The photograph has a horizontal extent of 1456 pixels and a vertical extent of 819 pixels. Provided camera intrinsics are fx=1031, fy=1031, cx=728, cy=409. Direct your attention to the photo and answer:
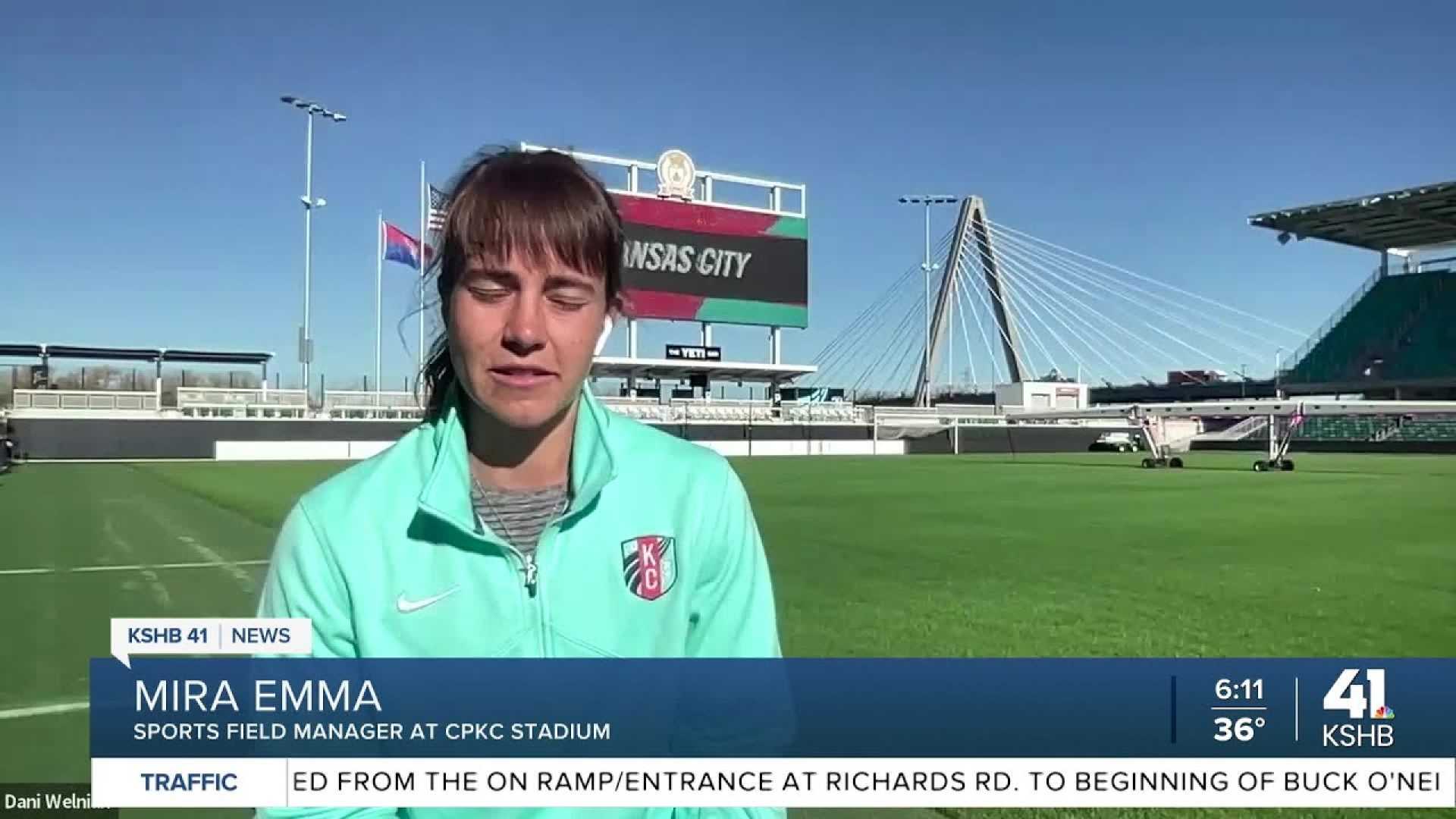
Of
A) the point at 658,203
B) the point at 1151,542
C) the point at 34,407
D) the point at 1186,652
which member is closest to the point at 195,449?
the point at 34,407

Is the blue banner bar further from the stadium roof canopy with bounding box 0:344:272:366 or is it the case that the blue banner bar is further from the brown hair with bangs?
the stadium roof canopy with bounding box 0:344:272:366

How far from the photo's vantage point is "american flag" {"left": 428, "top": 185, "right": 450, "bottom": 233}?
5.24 ft

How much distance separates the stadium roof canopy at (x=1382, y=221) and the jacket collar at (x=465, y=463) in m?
62.2

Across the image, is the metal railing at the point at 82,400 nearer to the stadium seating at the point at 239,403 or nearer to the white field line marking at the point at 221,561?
the stadium seating at the point at 239,403

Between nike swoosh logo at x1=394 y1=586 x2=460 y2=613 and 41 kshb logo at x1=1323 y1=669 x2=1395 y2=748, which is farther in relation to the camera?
41 kshb logo at x1=1323 y1=669 x2=1395 y2=748

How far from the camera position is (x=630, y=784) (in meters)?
1.80

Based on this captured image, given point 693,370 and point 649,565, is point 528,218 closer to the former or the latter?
point 649,565

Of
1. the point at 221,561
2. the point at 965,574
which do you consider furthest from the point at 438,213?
the point at 221,561

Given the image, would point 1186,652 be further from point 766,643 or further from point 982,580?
point 766,643

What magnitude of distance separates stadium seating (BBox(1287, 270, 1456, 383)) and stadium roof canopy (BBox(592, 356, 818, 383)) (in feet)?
113

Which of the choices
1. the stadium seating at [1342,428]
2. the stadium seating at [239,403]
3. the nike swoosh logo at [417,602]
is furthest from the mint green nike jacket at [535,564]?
the stadium seating at [1342,428]

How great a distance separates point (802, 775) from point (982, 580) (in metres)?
5.89

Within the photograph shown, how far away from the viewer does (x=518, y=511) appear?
5.40ft

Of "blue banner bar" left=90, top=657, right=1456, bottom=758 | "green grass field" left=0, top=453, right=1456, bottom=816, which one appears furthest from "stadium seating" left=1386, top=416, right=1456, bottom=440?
"blue banner bar" left=90, top=657, right=1456, bottom=758
